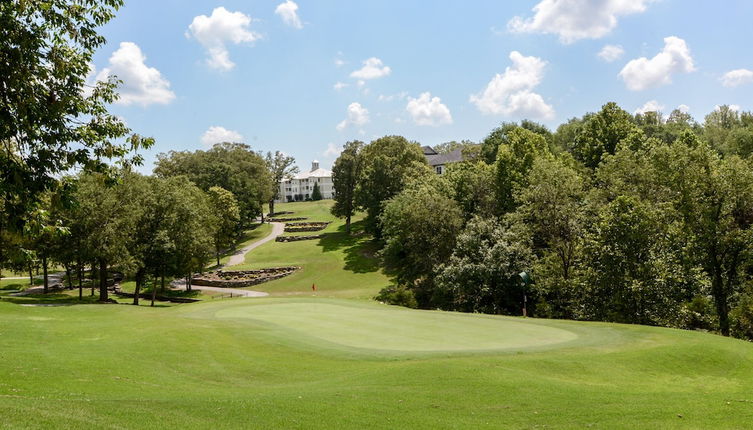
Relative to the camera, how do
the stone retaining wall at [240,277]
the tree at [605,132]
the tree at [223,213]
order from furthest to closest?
the tree at [223,213], the stone retaining wall at [240,277], the tree at [605,132]

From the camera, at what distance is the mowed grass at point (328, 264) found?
61625 millimetres

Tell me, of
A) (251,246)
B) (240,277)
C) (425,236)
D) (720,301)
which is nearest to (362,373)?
(720,301)

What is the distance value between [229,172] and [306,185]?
331ft

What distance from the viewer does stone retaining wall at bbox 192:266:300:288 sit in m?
64.5

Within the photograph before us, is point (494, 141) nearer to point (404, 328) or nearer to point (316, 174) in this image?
point (404, 328)

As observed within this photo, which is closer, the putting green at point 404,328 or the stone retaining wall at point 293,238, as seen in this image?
the putting green at point 404,328

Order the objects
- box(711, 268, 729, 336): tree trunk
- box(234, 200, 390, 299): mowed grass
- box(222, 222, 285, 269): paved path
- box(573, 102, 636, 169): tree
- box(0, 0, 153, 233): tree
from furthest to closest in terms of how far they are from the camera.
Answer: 1. box(222, 222, 285, 269): paved path
2. box(573, 102, 636, 169): tree
3. box(234, 200, 390, 299): mowed grass
4. box(711, 268, 729, 336): tree trunk
5. box(0, 0, 153, 233): tree

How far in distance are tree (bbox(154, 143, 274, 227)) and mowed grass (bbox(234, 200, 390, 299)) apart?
1117 cm

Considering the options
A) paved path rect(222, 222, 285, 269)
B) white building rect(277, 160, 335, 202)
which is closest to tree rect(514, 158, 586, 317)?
paved path rect(222, 222, 285, 269)

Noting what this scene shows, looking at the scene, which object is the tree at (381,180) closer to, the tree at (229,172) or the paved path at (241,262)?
the paved path at (241,262)

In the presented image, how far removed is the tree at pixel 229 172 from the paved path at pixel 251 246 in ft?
17.1

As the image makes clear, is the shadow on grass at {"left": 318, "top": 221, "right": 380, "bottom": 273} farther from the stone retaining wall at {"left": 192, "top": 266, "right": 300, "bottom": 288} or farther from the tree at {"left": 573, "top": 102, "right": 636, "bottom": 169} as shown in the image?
the tree at {"left": 573, "top": 102, "right": 636, "bottom": 169}

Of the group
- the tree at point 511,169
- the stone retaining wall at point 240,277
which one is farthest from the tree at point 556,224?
the stone retaining wall at point 240,277

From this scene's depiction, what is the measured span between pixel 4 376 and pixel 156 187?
43311 mm
